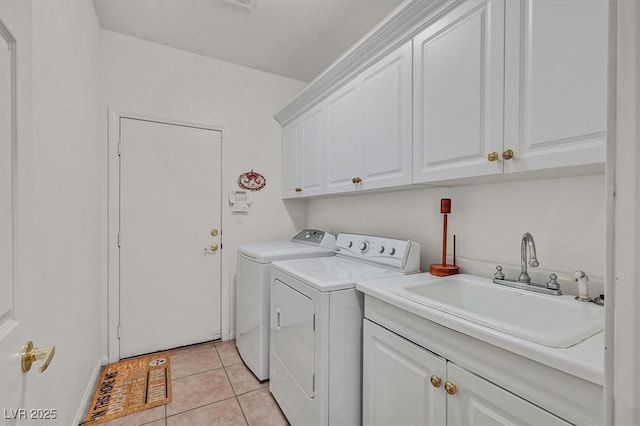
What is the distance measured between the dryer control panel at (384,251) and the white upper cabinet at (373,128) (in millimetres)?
367

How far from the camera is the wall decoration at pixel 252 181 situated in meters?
2.85

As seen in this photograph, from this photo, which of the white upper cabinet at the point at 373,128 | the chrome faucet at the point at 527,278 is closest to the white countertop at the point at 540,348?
the chrome faucet at the point at 527,278

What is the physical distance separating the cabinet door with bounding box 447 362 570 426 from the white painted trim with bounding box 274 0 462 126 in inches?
59.4

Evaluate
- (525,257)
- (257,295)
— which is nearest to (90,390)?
(257,295)

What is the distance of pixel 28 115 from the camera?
26.7 inches

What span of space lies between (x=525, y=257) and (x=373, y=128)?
3.43 feet

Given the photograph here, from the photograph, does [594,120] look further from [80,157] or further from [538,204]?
[80,157]

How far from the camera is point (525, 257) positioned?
1246mm

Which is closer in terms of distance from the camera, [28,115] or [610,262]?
[610,262]

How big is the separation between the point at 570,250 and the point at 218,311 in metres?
2.65

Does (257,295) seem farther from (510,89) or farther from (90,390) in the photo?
(510,89)

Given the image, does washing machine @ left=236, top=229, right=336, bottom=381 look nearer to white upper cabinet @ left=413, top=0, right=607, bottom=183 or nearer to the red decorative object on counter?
the red decorative object on counter

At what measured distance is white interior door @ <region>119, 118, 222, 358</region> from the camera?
95.0 inches

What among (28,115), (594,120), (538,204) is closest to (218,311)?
(28,115)
